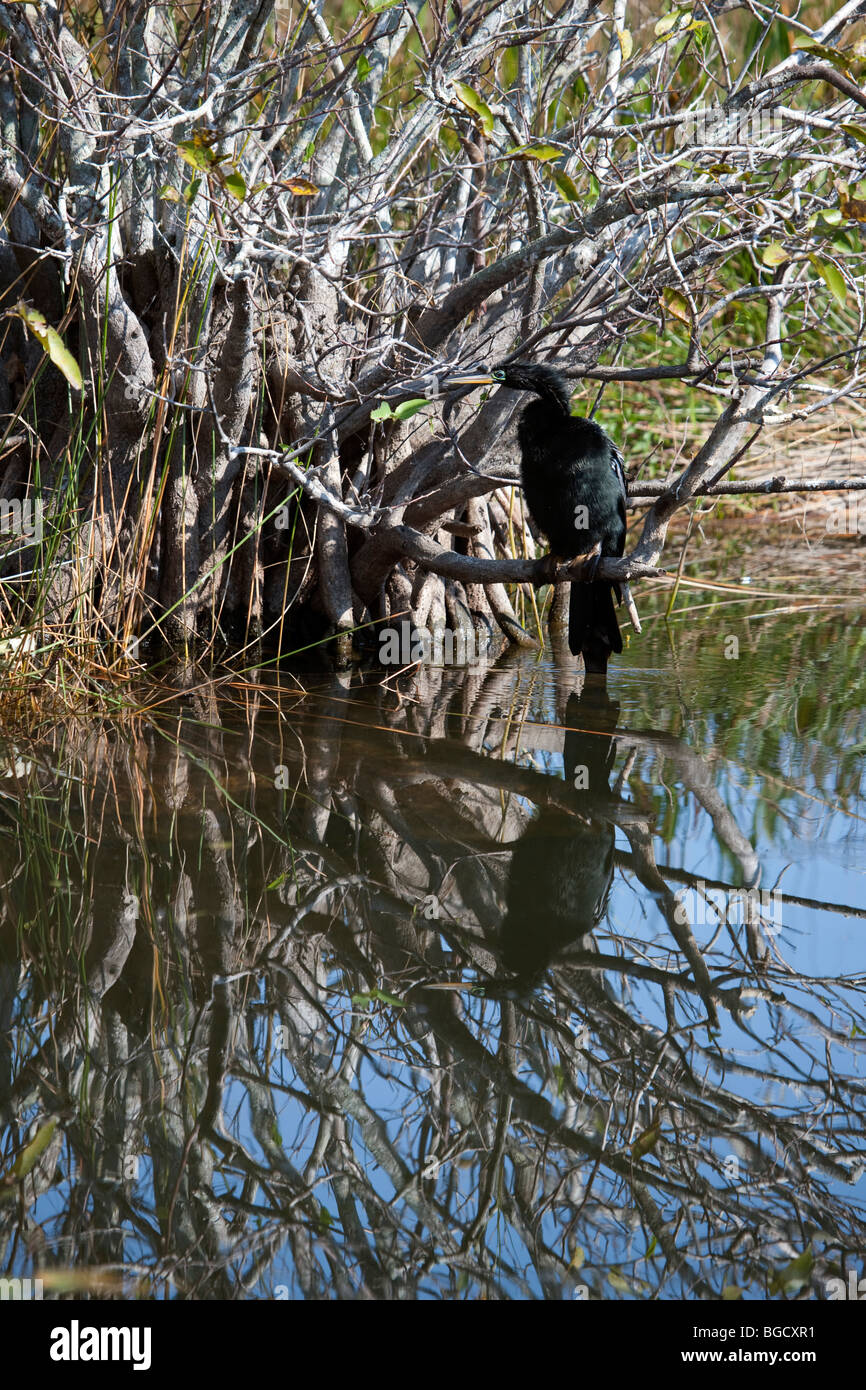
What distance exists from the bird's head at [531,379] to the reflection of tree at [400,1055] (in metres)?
1.28

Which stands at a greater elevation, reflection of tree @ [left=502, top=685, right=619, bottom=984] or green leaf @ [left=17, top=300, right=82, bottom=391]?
green leaf @ [left=17, top=300, right=82, bottom=391]

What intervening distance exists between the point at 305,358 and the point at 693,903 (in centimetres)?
234

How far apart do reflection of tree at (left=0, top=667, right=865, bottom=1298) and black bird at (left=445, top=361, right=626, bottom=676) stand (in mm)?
1093

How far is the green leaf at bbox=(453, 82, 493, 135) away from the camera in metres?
2.39

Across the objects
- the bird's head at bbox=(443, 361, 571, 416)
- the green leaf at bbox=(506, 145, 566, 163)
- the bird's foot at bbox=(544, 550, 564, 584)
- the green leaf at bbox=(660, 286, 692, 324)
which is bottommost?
the bird's foot at bbox=(544, 550, 564, 584)

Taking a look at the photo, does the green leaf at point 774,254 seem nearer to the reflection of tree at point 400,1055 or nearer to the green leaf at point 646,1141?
the reflection of tree at point 400,1055

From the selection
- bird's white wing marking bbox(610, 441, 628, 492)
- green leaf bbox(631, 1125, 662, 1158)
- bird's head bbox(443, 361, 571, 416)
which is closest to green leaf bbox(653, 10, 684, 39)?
bird's head bbox(443, 361, 571, 416)

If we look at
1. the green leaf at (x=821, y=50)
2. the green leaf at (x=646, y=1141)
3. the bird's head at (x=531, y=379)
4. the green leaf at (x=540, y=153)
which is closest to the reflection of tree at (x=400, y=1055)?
the green leaf at (x=646, y=1141)

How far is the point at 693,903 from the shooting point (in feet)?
7.03

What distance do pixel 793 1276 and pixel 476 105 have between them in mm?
2196

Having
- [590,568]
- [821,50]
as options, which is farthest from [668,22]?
[590,568]

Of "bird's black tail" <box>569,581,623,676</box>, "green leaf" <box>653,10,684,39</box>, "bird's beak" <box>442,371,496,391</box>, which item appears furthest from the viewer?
"bird's black tail" <box>569,581,623,676</box>

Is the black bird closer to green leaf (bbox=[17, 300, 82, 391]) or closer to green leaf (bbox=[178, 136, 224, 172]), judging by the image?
green leaf (bbox=[178, 136, 224, 172])

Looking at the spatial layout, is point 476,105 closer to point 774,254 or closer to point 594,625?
point 774,254
